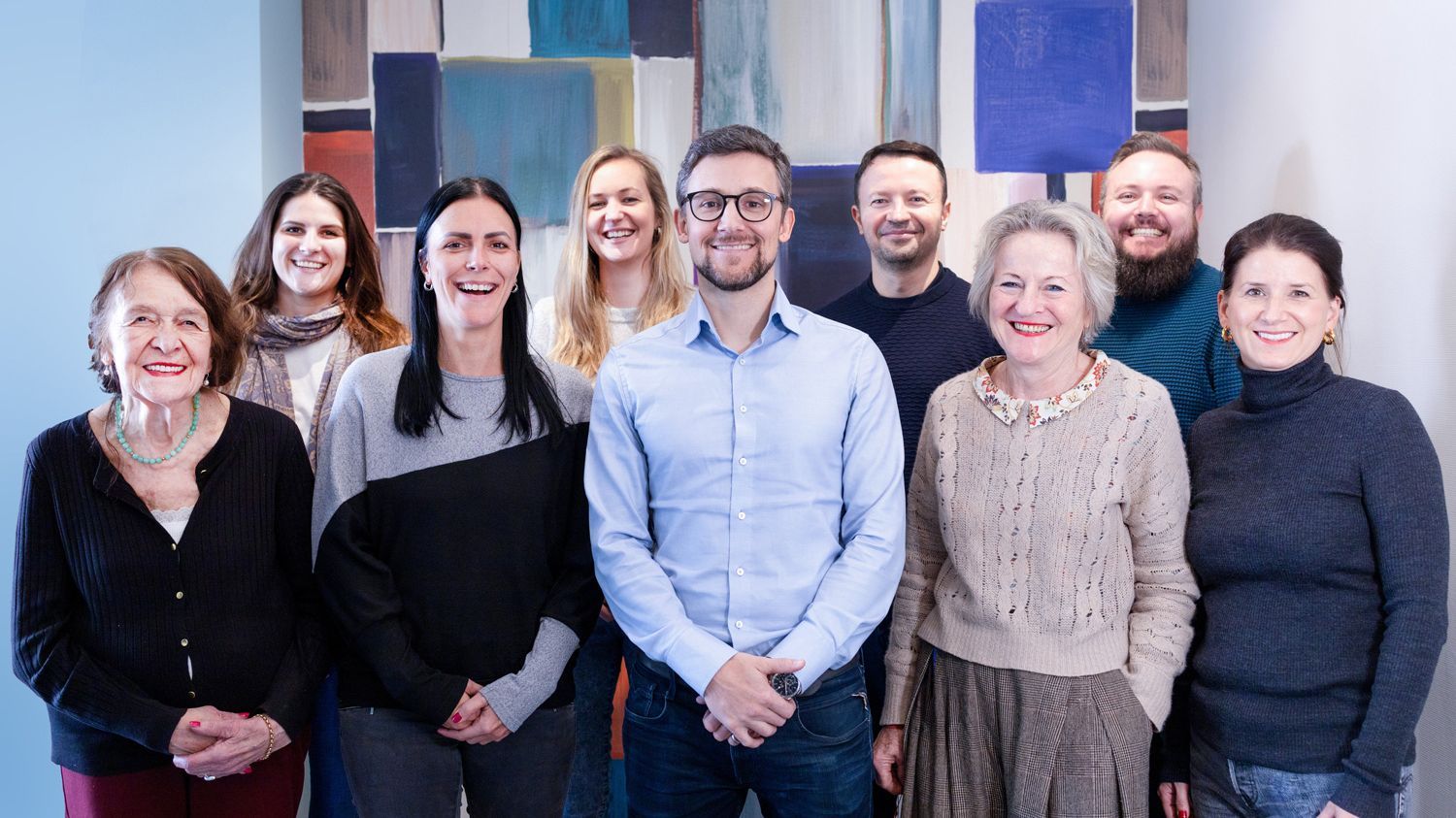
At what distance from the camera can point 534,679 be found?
75.9 inches

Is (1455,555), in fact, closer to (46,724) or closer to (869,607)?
(869,607)

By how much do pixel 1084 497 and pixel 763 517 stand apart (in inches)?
23.0

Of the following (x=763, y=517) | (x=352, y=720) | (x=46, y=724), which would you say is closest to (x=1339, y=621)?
(x=763, y=517)

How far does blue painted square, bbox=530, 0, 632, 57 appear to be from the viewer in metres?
3.74

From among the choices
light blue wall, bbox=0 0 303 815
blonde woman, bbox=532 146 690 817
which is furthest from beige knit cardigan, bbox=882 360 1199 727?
light blue wall, bbox=0 0 303 815

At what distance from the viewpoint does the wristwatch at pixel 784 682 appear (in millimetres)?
1795

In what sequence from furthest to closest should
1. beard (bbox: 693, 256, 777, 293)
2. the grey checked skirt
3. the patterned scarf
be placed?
the patterned scarf → beard (bbox: 693, 256, 777, 293) → the grey checked skirt

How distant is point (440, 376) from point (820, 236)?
6.74 ft

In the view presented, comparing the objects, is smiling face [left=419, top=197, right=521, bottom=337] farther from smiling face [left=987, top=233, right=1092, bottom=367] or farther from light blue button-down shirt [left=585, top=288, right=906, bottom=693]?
smiling face [left=987, top=233, right=1092, bottom=367]

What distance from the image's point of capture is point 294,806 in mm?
2055

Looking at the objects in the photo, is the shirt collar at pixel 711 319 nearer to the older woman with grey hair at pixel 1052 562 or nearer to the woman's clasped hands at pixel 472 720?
the older woman with grey hair at pixel 1052 562

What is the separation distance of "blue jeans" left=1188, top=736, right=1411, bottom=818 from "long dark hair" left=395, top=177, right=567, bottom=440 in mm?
1388

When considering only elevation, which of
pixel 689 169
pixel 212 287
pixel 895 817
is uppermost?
pixel 689 169

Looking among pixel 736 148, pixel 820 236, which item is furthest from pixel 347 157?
pixel 736 148
